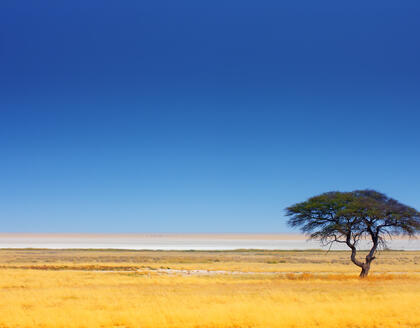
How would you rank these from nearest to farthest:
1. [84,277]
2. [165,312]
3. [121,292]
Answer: [165,312] < [121,292] < [84,277]

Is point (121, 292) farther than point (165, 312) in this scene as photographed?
Yes

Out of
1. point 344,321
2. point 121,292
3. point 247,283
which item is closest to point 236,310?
point 344,321

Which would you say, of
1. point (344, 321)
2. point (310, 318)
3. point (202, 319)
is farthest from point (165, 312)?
point (344, 321)

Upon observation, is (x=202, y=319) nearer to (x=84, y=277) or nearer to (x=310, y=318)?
(x=310, y=318)

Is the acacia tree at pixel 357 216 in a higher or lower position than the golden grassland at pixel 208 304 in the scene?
higher

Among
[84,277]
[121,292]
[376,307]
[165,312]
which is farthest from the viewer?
[84,277]

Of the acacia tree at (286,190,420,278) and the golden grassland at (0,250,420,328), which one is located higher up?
the acacia tree at (286,190,420,278)

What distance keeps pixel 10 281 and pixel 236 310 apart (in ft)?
68.6

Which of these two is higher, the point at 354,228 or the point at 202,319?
the point at 354,228

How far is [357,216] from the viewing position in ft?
120

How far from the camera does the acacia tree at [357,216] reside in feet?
119

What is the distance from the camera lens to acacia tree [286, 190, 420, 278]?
1433 inches

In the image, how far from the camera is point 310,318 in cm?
1716

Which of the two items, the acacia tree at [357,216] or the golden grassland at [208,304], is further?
the acacia tree at [357,216]
